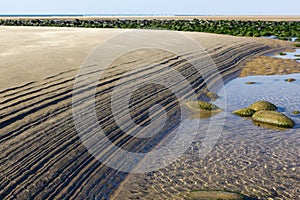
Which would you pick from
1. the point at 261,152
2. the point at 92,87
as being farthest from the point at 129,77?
the point at 261,152

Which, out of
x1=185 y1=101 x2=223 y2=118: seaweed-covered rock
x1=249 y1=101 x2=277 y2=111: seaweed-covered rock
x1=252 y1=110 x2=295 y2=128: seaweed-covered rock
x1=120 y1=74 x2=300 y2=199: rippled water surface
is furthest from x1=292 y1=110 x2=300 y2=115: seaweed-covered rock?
x1=185 y1=101 x2=223 y2=118: seaweed-covered rock

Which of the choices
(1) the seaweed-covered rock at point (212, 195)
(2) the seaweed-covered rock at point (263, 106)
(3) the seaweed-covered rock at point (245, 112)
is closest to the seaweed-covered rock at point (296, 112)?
(2) the seaweed-covered rock at point (263, 106)

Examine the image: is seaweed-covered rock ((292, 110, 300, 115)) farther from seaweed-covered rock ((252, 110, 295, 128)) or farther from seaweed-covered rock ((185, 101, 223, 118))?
seaweed-covered rock ((185, 101, 223, 118))

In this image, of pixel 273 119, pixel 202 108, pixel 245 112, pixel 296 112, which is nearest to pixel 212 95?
pixel 202 108

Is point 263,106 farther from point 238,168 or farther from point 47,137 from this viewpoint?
point 47,137

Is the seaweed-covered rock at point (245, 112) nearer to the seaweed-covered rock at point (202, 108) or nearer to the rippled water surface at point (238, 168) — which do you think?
the rippled water surface at point (238, 168)
